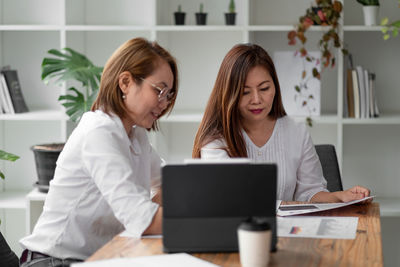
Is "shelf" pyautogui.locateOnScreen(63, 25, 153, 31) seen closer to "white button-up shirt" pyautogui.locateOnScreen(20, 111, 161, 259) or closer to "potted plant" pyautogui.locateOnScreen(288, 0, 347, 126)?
"potted plant" pyautogui.locateOnScreen(288, 0, 347, 126)

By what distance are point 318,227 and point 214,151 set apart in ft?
2.29

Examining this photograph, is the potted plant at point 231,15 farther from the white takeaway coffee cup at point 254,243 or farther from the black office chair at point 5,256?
the white takeaway coffee cup at point 254,243

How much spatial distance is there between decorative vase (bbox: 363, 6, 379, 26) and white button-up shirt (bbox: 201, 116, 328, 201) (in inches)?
44.5

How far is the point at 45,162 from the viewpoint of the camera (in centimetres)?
341

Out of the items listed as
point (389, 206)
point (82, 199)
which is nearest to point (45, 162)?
point (82, 199)

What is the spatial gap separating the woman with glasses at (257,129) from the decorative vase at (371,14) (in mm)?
1117

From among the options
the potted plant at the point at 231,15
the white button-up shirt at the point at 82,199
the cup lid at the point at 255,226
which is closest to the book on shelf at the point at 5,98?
the potted plant at the point at 231,15

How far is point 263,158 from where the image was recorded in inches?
101

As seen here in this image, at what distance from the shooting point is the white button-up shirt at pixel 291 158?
2.56m

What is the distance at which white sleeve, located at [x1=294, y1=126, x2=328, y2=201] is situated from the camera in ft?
8.42

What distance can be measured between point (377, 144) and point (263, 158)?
156 centimetres

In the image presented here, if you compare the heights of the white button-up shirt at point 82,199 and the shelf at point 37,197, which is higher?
the white button-up shirt at point 82,199

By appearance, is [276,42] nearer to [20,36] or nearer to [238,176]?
[20,36]

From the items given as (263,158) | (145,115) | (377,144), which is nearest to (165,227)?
(145,115)
